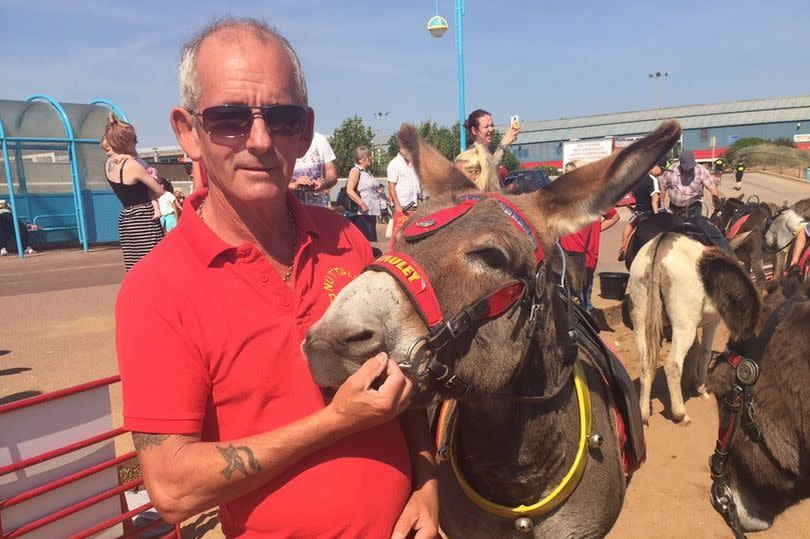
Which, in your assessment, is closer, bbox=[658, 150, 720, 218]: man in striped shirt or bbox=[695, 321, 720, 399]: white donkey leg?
bbox=[695, 321, 720, 399]: white donkey leg

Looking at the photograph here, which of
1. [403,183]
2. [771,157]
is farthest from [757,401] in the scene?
[771,157]

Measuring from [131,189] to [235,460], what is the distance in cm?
482

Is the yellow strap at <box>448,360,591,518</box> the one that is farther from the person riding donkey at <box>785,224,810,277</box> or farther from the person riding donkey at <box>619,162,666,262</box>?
the person riding donkey at <box>619,162,666,262</box>

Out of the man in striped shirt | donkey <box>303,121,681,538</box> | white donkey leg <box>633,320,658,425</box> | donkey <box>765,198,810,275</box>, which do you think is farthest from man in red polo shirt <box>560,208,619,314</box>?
the man in striped shirt

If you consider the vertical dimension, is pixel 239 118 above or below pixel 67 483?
above

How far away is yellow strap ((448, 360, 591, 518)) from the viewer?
234 cm

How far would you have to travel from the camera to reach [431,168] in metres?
2.80

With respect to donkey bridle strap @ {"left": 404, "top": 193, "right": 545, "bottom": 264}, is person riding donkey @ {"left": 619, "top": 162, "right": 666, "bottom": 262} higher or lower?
lower

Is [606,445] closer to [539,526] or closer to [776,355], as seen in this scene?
[539,526]

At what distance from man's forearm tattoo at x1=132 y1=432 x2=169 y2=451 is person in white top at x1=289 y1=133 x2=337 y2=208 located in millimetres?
4705

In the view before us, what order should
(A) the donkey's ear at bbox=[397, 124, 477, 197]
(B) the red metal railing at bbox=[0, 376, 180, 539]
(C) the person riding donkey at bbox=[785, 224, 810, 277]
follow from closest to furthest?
(A) the donkey's ear at bbox=[397, 124, 477, 197]
(B) the red metal railing at bbox=[0, 376, 180, 539]
(C) the person riding donkey at bbox=[785, 224, 810, 277]

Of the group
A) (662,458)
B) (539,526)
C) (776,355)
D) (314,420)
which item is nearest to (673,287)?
(662,458)

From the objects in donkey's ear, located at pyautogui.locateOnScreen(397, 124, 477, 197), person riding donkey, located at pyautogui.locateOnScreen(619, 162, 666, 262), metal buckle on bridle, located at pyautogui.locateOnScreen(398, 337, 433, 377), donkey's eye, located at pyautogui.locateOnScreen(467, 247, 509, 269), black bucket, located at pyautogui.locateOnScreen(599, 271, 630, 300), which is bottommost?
black bucket, located at pyautogui.locateOnScreen(599, 271, 630, 300)

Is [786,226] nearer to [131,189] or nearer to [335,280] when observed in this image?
[131,189]
